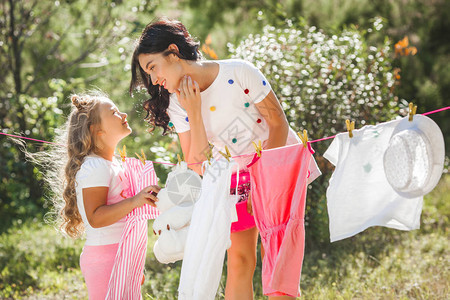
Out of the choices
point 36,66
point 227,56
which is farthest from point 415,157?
point 36,66

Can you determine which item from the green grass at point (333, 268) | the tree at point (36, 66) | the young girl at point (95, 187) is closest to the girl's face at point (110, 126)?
the young girl at point (95, 187)

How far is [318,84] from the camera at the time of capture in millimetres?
4082

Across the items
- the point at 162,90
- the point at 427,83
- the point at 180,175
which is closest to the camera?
the point at 180,175

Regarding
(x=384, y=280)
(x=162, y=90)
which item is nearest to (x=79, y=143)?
(x=162, y=90)

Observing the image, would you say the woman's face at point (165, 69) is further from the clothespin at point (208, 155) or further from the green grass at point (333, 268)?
the green grass at point (333, 268)

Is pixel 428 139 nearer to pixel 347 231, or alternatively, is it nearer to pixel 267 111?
pixel 347 231

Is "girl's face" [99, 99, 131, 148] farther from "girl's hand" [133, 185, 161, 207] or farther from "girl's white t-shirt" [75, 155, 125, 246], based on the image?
"girl's hand" [133, 185, 161, 207]

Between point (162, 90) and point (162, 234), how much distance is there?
→ 666mm

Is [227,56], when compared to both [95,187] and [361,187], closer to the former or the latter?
[95,187]

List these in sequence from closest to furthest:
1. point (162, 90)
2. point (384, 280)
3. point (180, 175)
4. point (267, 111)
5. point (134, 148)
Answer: point (180, 175)
point (267, 111)
point (162, 90)
point (384, 280)
point (134, 148)

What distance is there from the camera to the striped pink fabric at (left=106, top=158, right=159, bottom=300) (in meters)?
2.47

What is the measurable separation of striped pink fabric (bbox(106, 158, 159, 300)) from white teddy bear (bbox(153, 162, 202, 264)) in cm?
35

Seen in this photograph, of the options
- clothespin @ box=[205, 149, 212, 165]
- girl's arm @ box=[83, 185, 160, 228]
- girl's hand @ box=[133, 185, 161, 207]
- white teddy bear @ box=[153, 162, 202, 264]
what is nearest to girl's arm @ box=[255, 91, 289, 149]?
clothespin @ box=[205, 149, 212, 165]

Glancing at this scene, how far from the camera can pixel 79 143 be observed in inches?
102
